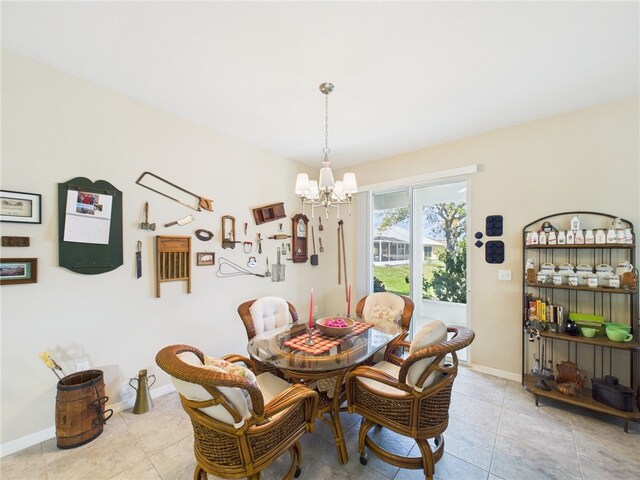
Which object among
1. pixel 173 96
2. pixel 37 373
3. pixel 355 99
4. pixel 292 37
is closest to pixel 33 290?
pixel 37 373

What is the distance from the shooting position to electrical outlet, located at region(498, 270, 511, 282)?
294 cm

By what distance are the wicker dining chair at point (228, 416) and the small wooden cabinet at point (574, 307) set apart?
2.42 meters

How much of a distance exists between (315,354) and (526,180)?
113 inches

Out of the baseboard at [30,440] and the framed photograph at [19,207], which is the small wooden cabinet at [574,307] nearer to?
the baseboard at [30,440]

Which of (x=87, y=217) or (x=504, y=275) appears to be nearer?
(x=87, y=217)

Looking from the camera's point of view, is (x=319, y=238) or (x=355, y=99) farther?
(x=319, y=238)

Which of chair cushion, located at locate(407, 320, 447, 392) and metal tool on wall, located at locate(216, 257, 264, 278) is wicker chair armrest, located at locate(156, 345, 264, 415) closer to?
chair cushion, located at locate(407, 320, 447, 392)

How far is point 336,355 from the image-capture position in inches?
73.0

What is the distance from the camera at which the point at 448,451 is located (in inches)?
74.2

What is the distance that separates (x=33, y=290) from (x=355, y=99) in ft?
9.85

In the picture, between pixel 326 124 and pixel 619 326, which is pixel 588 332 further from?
pixel 326 124

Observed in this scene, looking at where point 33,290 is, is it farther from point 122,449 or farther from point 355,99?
point 355,99

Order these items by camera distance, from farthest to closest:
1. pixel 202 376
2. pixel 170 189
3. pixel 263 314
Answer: pixel 170 189 → pixel 263 314 → pixel 202 376

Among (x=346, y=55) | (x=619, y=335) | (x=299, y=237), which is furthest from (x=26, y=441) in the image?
(x=619, y=335)
